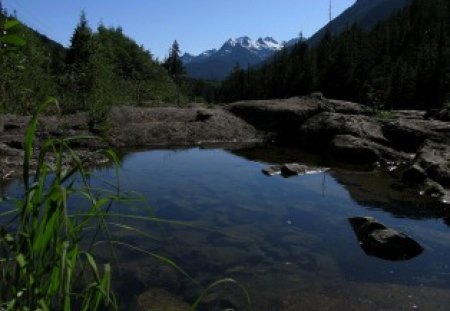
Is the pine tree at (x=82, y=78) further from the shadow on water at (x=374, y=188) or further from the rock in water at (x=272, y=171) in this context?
the rock in water at (x=272, y=171)

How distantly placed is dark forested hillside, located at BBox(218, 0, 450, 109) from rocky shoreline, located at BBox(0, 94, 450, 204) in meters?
41.2

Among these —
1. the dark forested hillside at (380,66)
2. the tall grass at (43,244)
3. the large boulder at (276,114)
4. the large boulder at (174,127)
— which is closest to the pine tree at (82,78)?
the large boulder at (174,127)

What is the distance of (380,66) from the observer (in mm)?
85375

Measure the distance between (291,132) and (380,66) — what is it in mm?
69595

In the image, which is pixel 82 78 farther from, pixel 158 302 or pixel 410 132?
pixel 158 302

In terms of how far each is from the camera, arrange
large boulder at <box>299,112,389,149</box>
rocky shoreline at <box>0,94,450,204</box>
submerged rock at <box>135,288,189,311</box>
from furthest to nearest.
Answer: large boulder at <box>299,112,389,149</box>
rocky shoreline at <box>0,94,450,204</box>
submerged rock at <box>135,288,189,311</box>

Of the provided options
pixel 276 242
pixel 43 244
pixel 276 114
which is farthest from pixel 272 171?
pixel 43 244

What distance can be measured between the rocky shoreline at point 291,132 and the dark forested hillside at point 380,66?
135ft

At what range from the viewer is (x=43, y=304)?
1953 mm

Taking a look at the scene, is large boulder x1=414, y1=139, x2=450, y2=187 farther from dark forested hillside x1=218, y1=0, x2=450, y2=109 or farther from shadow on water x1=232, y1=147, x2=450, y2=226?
dark forested hillside x1=218, y1=0, x2=450, y2=109

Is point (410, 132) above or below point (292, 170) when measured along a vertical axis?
above

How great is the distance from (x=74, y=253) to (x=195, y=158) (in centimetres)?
1388

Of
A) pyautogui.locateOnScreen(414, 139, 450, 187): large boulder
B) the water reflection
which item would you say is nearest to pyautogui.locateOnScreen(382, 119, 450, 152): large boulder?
pyautogui.locateOnScreen(414, 139, 450, 187): large boulder

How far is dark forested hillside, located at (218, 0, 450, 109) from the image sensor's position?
67.4 metres
